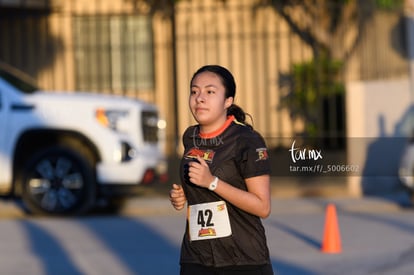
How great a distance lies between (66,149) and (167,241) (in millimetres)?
2903

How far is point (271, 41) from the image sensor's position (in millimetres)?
22500

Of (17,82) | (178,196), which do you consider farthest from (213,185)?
(17,82)

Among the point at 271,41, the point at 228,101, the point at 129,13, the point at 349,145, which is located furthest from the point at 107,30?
the point at 228,101

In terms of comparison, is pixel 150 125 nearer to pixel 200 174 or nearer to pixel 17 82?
pixel 17 82

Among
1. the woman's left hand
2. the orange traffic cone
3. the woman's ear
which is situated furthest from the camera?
the orange traffic cone

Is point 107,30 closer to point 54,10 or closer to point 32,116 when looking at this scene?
point 54,10

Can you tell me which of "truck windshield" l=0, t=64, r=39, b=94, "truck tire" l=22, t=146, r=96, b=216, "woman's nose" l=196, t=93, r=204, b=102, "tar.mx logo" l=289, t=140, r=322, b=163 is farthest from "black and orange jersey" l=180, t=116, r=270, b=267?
"truck windshield" l=0, t=64, r=39, b=94

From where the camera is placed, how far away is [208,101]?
212 inches

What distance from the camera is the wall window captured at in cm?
2250

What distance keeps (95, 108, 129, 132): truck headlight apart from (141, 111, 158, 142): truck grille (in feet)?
1.06

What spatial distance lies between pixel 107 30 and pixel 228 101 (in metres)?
17.3

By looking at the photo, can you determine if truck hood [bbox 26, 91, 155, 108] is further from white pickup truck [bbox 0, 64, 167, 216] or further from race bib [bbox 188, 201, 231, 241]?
→ race bib [bbox 188, 201, 231, 241]

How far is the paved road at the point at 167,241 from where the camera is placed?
10.4 m

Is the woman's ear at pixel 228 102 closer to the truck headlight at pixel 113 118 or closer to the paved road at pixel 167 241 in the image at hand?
the paved road at pixel 167 241
